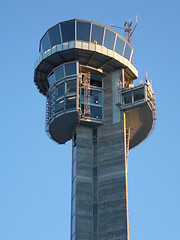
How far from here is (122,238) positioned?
65625mm

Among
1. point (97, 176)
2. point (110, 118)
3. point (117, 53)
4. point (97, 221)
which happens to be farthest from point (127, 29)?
point (97, 221)

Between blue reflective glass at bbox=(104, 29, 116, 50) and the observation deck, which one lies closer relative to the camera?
the observation deck

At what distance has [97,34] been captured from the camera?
76.9m

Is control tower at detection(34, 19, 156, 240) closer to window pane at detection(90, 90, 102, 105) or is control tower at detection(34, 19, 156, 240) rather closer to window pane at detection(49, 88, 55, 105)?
window pane at detection(90, 90, 102, 105)

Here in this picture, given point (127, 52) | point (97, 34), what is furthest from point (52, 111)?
point (127, 52)

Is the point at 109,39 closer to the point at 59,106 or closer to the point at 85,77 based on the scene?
the point at 85,77

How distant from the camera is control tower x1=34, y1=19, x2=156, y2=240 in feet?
226

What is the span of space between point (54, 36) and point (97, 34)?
5.68 metres

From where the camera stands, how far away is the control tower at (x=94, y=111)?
226ft

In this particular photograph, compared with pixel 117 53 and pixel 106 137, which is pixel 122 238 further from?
pixel 117 53

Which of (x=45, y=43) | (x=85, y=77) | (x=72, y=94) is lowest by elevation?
(x=72, y=94)

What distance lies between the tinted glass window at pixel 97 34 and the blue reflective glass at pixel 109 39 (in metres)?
0.71

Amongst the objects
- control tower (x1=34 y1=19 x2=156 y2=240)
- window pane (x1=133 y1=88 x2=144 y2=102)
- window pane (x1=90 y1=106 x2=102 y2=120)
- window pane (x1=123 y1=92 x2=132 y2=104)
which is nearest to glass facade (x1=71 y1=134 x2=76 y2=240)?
control tower (x1=34 y1=19 x2=156 y2=240)

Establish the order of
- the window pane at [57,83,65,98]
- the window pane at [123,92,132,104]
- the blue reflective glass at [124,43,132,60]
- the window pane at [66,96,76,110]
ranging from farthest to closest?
the blue reflective glass at [124,43,132,60] → the window pane at [57,83,65,98] → the window pane at [123,92,132,104] → the window pane at [66,96,76,110]
